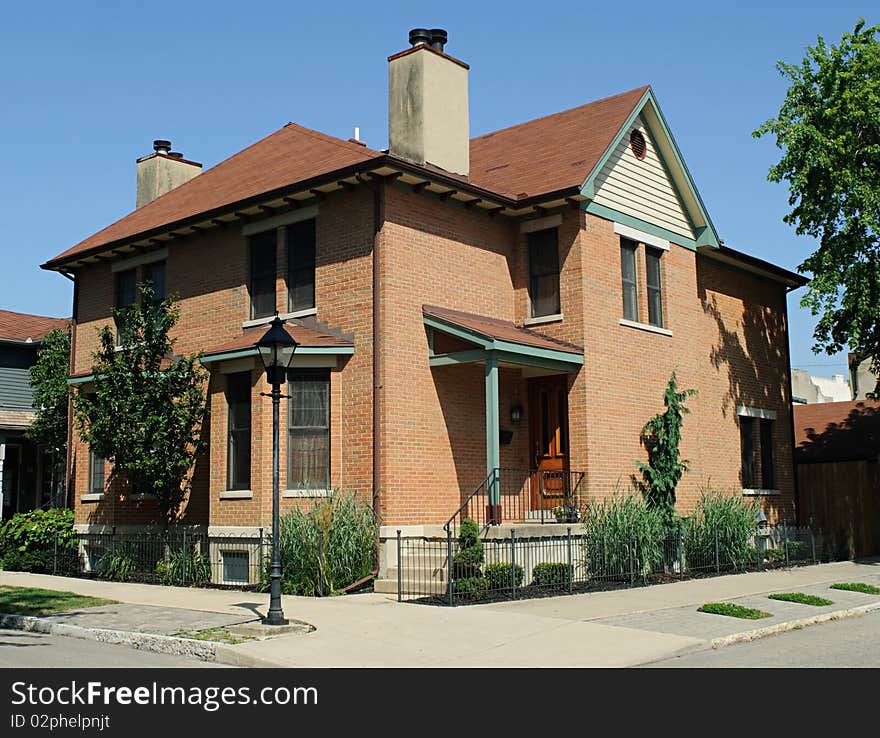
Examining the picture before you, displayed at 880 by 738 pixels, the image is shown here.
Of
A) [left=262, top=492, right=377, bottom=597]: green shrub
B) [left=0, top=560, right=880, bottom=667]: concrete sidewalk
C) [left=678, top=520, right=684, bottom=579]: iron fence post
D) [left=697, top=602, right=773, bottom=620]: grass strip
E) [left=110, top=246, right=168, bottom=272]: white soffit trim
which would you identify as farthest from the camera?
[left=110, top=246, right=168, bottom=272]: white soffit trim

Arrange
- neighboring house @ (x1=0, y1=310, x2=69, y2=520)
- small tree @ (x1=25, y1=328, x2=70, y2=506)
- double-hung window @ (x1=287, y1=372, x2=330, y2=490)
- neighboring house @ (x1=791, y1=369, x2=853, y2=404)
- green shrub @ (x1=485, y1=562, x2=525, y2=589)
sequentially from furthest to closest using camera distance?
neighboring house @ (x1=791, y1=369, x2=853, y2=404) < neighboring house @ (x1=0, y1=310, x2=69, y2=520) < small tree @ (x1=25, y1=328, x2=70, y2=506) < double-hung window @ (x1=287, y1=372, x2=330, y2=490) < green shrub @ (x1=485, y1=562, x2=525, y2=589)

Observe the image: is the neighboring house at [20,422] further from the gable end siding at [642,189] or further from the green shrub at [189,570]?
the gable end siding at [642,189]

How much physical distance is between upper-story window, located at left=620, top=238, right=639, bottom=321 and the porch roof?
2.33 meters

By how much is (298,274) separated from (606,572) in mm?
8004

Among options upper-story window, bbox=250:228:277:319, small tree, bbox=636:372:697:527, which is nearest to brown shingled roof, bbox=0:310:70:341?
upper-story window, bbox=250:228:277:319

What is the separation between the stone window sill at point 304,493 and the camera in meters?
17.6

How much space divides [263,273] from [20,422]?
448 inches

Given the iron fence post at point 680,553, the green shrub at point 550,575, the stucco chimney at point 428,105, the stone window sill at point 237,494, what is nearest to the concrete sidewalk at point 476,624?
the green shrub at point 550,575

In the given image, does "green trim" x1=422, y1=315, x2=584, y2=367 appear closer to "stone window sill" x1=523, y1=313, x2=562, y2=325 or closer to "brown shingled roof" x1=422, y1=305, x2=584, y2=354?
"brown shingled roof" x1=422, y1=305, x2=584, y2=354

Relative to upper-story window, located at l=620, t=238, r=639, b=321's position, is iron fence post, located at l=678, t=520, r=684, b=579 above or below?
below

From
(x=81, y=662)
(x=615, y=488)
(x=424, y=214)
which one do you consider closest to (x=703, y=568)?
(x=615, y=488)

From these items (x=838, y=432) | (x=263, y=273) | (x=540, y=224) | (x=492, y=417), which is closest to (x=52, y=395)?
(x=263, y=273)

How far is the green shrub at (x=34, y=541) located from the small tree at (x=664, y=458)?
40.5 ft

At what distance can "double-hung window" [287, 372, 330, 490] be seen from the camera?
58.7 ft
